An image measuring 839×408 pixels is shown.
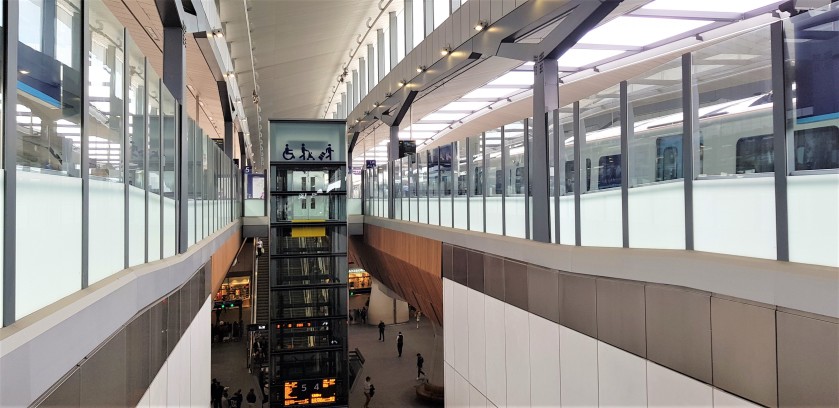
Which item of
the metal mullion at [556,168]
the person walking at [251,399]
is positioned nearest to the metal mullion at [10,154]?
the metal mullion at [556,168]

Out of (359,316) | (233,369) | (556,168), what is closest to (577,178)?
(556,168)

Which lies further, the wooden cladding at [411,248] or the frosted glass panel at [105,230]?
the wooden cladding at [411,248]

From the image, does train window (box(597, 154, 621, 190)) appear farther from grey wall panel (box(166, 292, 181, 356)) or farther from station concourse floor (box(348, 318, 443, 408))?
station concourse floor (box(348, 318, 443, 408))

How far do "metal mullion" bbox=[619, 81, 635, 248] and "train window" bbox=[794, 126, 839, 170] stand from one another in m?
2.31

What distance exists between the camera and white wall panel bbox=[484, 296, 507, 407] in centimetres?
995

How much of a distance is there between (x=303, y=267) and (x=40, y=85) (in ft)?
62.7

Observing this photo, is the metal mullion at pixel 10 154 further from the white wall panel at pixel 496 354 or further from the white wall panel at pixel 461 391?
the white wall panel at pixel 461 391

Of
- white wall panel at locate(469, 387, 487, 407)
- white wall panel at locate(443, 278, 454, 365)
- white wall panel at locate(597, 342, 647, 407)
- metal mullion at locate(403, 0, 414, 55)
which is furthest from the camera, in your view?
metal mullion at locate(403, 0, 414, 55)

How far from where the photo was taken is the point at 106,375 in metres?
4.04

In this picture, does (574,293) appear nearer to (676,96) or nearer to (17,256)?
(676,96)

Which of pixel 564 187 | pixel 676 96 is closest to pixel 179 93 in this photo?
pixel 564 187

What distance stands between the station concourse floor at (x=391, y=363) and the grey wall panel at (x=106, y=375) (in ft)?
57.6

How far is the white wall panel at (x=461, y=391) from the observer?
12133mm

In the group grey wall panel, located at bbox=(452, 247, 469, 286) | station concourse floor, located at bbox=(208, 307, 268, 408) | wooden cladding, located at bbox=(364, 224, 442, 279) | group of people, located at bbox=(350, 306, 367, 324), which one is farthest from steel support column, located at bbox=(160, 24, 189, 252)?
group of people, located at bbox=(350, 306, 367, 324)
